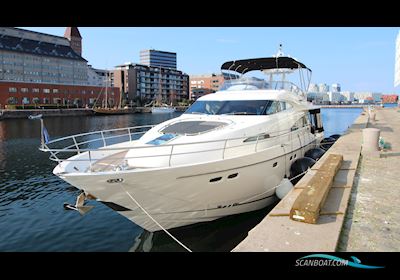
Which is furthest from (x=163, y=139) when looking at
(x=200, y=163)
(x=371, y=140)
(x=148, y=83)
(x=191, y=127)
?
(x=148, y=83)

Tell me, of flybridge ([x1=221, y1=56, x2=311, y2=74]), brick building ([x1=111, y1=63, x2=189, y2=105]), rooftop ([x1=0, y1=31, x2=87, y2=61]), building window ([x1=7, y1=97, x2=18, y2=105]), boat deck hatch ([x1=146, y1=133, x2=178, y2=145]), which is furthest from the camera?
brick building ([x1=111, y1=63, x2=189, y2=105])

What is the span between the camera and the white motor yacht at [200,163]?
6.44m

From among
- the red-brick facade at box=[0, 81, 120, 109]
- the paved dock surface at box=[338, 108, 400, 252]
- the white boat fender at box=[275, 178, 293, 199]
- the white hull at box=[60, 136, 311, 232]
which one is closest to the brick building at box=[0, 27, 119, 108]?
the red-brick facade at box=[0, 81, 120, 109]

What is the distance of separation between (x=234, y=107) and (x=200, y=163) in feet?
11.8

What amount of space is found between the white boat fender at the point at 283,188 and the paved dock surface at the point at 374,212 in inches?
70.0

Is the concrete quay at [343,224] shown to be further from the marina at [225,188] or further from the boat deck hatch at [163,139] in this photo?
the boat deck hatch at [163,139]

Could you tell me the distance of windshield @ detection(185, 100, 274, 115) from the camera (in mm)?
9414

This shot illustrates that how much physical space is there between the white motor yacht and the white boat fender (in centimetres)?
17

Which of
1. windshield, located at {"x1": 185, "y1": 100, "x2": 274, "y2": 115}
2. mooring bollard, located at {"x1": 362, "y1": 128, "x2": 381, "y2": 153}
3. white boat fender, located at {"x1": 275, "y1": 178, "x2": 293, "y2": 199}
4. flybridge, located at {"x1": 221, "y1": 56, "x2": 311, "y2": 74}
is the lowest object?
white boat fender, located at {"x1": 275, "y1": 178, "x2": 293, "y2": 199}

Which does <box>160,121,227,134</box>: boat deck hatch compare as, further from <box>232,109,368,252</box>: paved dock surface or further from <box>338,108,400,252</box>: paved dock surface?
<box>338,108,400,252</box>: paved dock surface

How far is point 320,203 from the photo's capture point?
519cm

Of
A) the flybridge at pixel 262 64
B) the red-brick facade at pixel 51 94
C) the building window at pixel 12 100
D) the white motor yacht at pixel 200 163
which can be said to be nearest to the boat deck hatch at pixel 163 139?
the white motor yacht at pixel 200 163

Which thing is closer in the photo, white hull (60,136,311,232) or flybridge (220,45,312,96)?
white hull (60,136,311,232)
